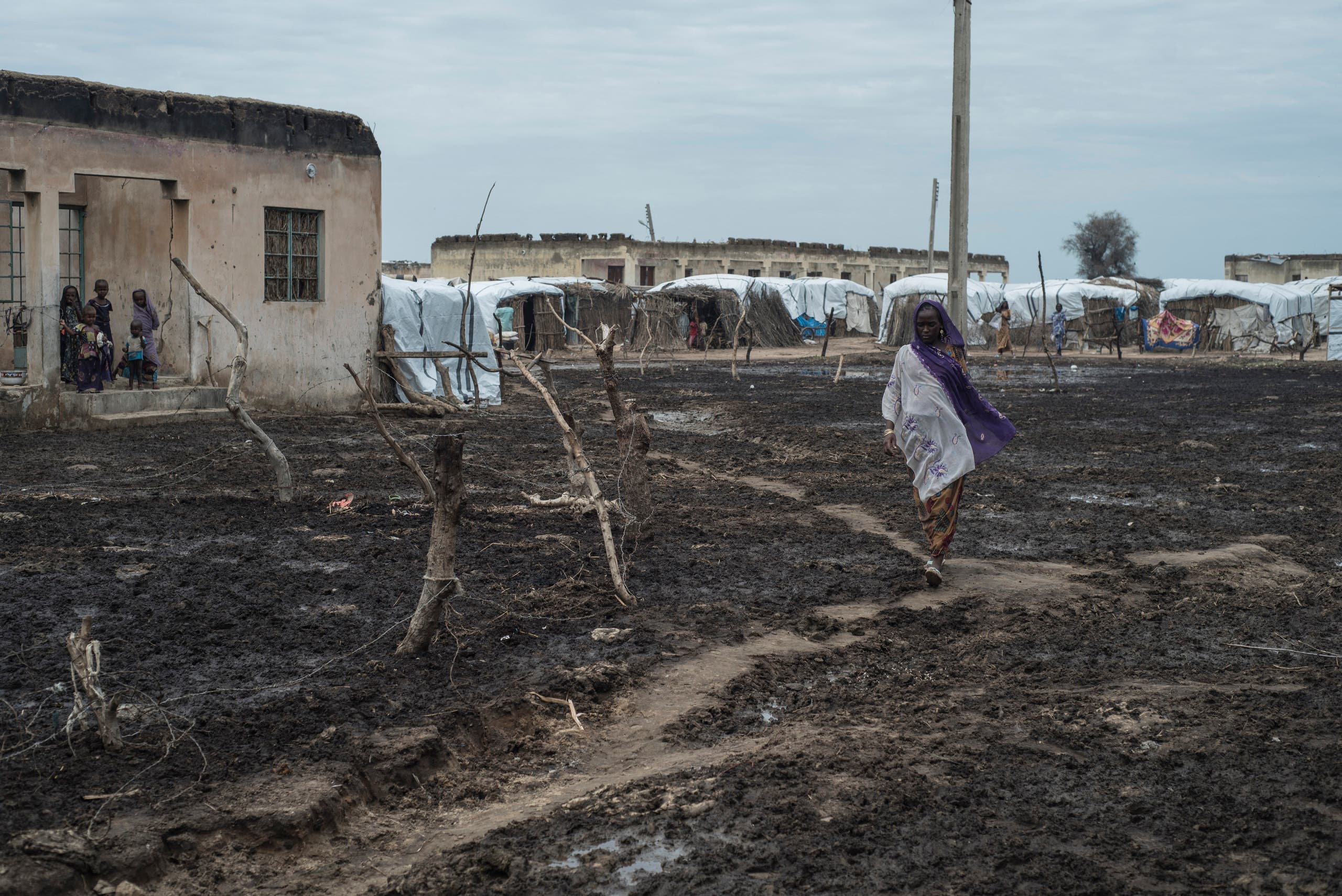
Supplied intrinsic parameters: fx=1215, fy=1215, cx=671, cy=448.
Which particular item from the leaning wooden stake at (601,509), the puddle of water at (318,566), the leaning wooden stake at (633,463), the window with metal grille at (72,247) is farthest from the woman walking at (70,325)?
the leaning wooden stake at (601,509)

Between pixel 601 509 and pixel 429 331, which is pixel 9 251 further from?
pixel 601 509

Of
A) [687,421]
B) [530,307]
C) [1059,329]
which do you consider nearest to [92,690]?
[687,421]

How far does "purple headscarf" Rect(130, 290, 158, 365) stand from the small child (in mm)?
28

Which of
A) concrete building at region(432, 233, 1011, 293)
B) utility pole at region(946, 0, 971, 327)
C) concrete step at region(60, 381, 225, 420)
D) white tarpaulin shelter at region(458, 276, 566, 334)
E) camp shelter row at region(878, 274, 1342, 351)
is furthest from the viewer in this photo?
concrete building at region(432, 233, 1011, 293)

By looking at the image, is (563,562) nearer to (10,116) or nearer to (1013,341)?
(10,116)

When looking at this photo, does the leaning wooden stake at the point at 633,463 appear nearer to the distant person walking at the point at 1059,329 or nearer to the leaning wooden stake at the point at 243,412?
the leaning wooden stake at the point at 243,412

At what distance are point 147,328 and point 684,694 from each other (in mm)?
11198

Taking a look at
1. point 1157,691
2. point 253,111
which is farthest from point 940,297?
point 1157,691

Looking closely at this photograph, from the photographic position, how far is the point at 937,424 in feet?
21.7

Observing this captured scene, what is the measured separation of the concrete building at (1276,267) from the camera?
4941 centimetres

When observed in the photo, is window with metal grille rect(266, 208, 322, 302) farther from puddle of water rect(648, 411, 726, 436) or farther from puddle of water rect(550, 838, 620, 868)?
puddle of water rect(550, 838, 620, 868)

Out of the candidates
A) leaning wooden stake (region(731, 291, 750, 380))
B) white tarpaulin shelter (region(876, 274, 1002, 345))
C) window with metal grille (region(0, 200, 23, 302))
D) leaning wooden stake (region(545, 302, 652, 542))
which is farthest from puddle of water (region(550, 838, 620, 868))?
white tarpaulin shelter (region(876, 274, 1002, 345))

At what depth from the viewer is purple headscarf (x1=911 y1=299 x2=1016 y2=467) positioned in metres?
6.66

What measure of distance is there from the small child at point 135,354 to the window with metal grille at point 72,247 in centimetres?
138
